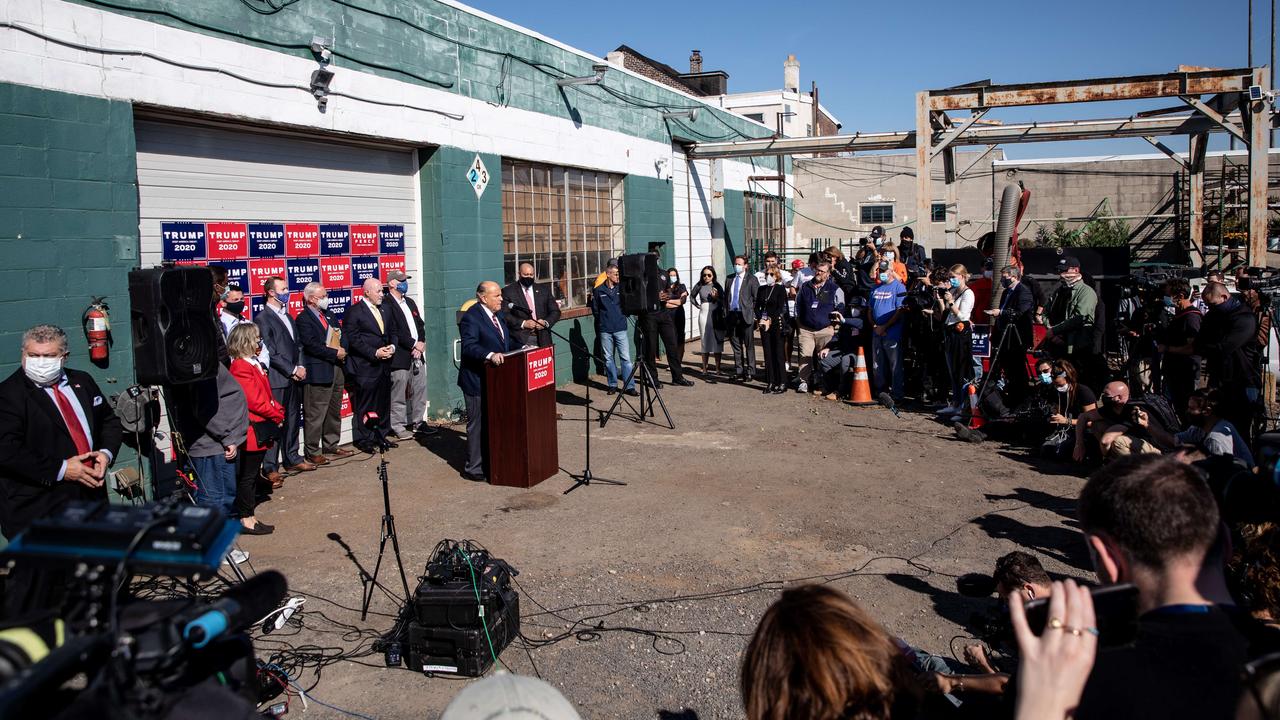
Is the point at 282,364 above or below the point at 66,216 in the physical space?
below

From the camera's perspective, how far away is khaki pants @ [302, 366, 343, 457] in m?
9.86

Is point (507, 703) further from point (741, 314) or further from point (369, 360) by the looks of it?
point (741, 314)

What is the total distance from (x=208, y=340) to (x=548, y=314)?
5.37 meters

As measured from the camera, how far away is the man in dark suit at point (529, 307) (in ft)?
37.6

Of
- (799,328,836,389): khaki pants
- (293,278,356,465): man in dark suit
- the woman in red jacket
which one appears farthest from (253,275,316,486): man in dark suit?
(799,328,836,389): khaki pants

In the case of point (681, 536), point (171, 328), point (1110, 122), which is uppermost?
point (1110, 122)

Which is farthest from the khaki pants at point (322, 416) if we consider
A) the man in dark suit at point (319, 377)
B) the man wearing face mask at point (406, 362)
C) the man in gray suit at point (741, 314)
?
the man in gray suit at point (741, 314)

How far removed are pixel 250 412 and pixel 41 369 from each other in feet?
6.66

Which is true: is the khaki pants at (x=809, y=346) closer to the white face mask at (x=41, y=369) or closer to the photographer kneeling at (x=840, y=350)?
the photographer kneeling at (x=840, y=350)

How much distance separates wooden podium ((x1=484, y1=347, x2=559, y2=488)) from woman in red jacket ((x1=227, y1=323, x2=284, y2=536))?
6.77ft

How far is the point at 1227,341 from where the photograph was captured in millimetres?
9398

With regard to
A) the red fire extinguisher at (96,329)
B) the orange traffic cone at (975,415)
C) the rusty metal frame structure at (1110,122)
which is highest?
the rusty metal frame structure at (1110,122)

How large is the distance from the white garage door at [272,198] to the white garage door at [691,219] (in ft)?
25.1

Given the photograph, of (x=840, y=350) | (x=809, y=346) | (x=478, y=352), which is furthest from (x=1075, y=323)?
(x=478, y=352)
